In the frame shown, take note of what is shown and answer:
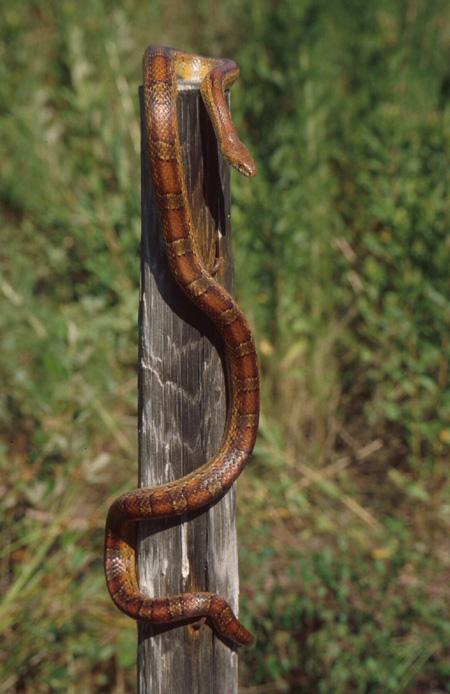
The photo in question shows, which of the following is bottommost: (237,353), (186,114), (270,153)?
(237,353)

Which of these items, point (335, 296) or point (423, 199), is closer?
point (423, 199)

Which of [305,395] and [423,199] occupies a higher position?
[423,199]

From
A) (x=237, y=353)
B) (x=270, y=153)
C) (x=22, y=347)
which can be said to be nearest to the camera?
(x=237, y=353)

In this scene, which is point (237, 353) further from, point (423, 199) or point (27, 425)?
point (27, 425)

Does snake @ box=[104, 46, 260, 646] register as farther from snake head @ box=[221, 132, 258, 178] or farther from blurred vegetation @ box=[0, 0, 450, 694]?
blurred vegetation @ box=[0, 0, 450, 694]

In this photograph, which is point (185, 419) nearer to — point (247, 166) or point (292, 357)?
point (247, 166)

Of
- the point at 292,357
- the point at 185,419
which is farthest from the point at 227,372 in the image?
the point at 292,357

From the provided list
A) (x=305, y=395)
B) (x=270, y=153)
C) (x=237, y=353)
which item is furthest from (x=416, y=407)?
(x=237, y=353)
